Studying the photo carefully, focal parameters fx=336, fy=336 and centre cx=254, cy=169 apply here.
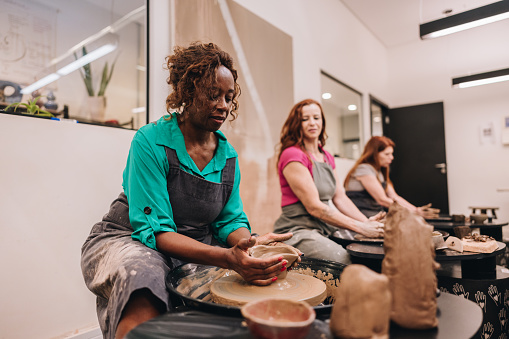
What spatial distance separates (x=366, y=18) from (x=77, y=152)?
527cm

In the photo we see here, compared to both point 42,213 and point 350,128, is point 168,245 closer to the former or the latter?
point 42,213

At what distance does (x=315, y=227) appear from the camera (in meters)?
2.13

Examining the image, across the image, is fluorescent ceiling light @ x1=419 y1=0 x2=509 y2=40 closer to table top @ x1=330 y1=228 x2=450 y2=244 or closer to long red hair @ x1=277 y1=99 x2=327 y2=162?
long red hair @ x1=277 y1=99 x2=327 y2=162

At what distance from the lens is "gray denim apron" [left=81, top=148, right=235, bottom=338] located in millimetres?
956

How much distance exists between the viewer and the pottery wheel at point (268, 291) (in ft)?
2.93

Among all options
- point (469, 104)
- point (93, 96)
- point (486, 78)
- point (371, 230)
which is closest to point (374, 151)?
point (371, 230)

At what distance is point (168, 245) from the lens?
114 centimetres

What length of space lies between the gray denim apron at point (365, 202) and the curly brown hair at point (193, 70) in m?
2.35

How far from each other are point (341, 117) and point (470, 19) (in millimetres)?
2108

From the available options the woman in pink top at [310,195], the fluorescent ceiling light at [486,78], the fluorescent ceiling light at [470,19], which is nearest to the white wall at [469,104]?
the fluorescent ceiling light at [486,78]

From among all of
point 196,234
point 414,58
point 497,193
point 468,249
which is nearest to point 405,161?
point 497,193

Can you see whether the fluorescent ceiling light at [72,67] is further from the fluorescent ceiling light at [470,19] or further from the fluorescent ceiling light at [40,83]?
the fluorescent ceiling light at [470,19]

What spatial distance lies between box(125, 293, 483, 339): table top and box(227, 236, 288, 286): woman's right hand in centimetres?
19

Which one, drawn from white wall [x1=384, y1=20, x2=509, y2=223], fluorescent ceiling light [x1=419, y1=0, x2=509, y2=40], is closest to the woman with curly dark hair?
fluorescent ceiling light [x1=419, y1=0, x2=509, y2=40]
